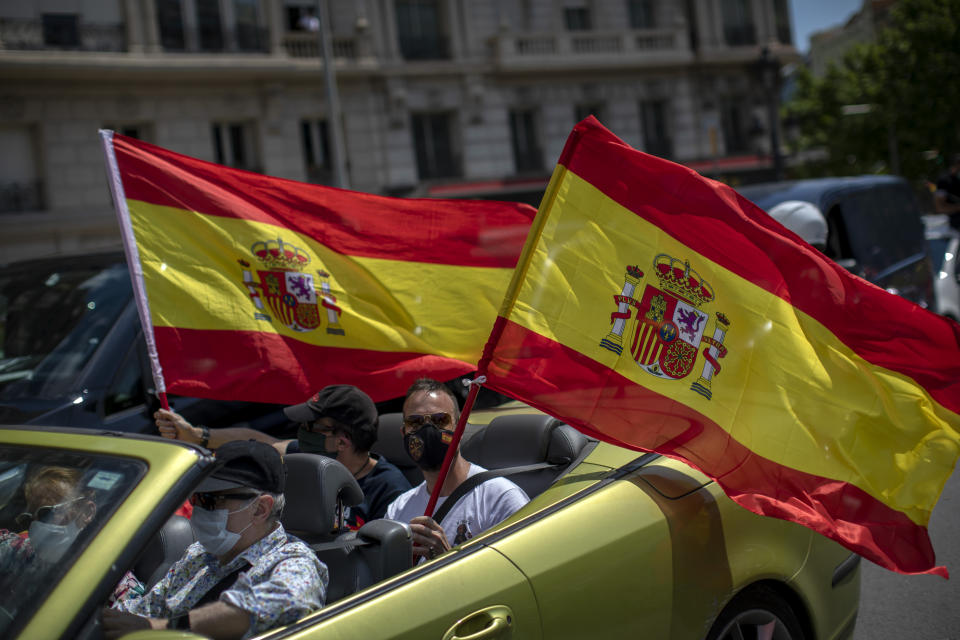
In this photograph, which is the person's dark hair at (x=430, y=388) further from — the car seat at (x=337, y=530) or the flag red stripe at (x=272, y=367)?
the flag red stripe at (x=272, y=367)

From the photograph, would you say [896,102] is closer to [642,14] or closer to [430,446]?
[642,14]

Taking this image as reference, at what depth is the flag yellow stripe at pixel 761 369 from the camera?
3.08m

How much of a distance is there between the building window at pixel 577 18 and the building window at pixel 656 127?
3012mm

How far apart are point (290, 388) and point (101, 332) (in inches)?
62.8

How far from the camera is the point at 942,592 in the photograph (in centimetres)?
454

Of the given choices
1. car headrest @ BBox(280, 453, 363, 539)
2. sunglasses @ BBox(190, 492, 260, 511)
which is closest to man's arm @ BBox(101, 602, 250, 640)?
sunglasses @ BBox(190, 492, 260, 511)

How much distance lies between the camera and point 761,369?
313cm

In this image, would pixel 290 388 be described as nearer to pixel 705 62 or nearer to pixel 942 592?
pixel 942 592

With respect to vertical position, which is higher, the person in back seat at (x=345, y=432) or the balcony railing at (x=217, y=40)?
the balcony railing at (x=217, y=40)

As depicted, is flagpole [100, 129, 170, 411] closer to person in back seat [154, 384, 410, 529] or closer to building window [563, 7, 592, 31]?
person in back seat [154, 384, 410, 529]

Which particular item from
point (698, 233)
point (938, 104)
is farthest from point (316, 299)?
point (938, 104)

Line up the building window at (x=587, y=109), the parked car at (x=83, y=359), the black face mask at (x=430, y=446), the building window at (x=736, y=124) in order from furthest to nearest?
the building window at (x=736, y=124) < the building window at (x=587, y=109) < the parked car at (x=83, y=359) < the black face mask at (x=430, y=446)

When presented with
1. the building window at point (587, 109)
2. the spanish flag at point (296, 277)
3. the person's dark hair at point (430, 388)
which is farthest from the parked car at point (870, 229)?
the building window at point (587, 109)

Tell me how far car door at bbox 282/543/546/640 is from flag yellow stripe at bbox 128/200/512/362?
215cm
